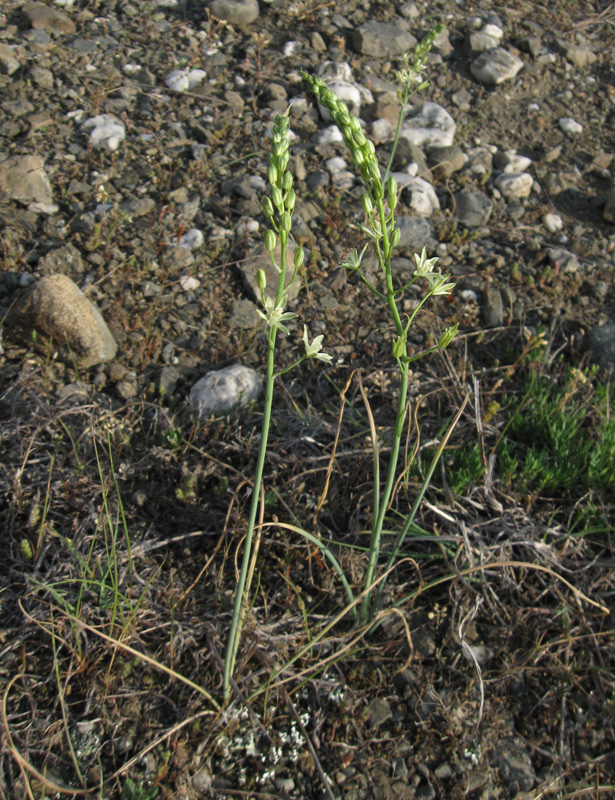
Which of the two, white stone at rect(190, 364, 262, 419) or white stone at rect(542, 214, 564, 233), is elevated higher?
white stone at rect(542, 214, 564, 233)

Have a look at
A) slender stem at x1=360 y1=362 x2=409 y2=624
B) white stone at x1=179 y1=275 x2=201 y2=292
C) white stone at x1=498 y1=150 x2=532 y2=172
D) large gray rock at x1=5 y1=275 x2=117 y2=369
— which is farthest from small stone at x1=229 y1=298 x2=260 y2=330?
white stone at x1=498 y1=150 x2=532 y2=172

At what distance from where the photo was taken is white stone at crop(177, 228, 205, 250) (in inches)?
158

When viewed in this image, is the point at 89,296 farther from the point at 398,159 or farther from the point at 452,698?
the point at 452,698

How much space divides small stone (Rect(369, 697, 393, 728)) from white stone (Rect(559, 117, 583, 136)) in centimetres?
497

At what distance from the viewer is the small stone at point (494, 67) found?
556 cm

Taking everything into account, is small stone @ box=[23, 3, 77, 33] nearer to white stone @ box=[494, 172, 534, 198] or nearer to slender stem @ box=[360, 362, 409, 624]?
white stone @ box=[494, 172, 534, 198]

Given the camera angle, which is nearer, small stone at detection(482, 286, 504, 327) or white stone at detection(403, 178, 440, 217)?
small stone at detection(482, 286, 504, 327)

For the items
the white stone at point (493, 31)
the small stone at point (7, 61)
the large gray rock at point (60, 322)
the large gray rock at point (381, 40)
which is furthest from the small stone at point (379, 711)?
the white stone at point (493, 31)

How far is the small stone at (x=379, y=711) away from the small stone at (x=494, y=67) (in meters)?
5.27

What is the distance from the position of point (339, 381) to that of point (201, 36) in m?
3.55

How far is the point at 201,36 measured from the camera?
5223 millimetres

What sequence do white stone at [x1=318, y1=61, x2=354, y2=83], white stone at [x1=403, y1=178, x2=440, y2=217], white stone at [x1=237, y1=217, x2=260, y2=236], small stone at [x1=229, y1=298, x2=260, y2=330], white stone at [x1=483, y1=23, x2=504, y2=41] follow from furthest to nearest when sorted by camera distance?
white stone at [x1=483, y1=23, x2=504, y2=41], white stone at [x1=318, y1=61, x2=354, y2=83], white stone at [x1=403, y1=178, x2=440, y2=217], white stone at [x1=237, y1=217, x2=260, y2=236], small stone at [x1=229, y1=298, x2=260, y2=330]

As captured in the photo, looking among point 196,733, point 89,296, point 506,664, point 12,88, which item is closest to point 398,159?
point 89,296

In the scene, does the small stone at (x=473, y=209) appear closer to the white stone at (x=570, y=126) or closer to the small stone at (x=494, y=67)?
the white stone at (x=570, y=126)
